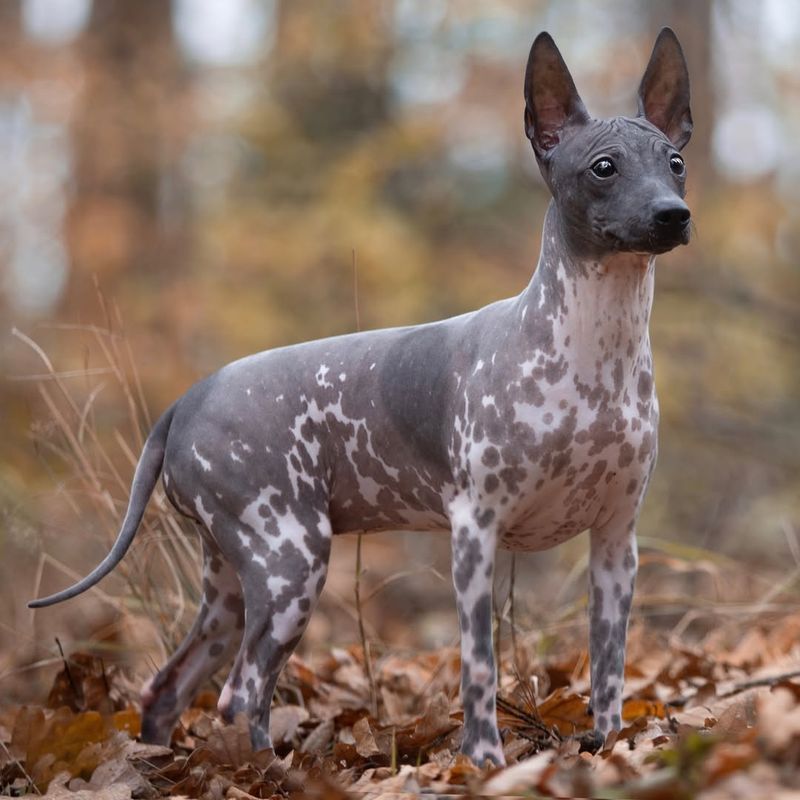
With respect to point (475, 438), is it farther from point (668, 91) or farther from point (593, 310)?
point (668, 91)

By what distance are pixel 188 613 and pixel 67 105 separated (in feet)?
17.7

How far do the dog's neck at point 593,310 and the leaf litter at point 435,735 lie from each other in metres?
0.95

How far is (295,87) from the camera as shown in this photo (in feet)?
37.2

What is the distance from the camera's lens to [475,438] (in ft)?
9.93

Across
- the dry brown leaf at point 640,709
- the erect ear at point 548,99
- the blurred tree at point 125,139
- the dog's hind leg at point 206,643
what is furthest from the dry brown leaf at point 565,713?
the blurred tree at point 125,139

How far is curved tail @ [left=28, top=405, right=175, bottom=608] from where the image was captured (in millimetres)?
3260

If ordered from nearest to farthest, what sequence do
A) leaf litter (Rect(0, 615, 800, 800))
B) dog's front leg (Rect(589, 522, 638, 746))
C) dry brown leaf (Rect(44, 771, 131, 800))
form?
leaf litter (Rect(0, 615, 800, 800)), dry brown leaf (Rect(44, 771, 131, 800)), dog's front leg (Rect(589, 522, 638, 746))

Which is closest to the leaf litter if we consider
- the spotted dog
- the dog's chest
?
the spotted dog

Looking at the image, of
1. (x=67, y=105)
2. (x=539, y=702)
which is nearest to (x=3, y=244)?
(x=67, y=105)

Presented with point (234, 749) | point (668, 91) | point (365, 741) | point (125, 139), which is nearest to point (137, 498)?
point (234, 749)

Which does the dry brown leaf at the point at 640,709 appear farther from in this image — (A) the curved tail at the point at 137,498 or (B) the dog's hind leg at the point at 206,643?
(A) the curved tail at the point at 137,498

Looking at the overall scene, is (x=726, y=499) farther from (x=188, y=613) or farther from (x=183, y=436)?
(x=183, y=436)

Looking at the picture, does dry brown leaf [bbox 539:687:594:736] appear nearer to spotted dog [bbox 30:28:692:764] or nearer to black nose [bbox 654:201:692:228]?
spotted dog [bbox 30:28:692:764]

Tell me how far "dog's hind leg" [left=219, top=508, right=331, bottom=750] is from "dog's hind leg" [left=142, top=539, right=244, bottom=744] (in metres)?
0.33
